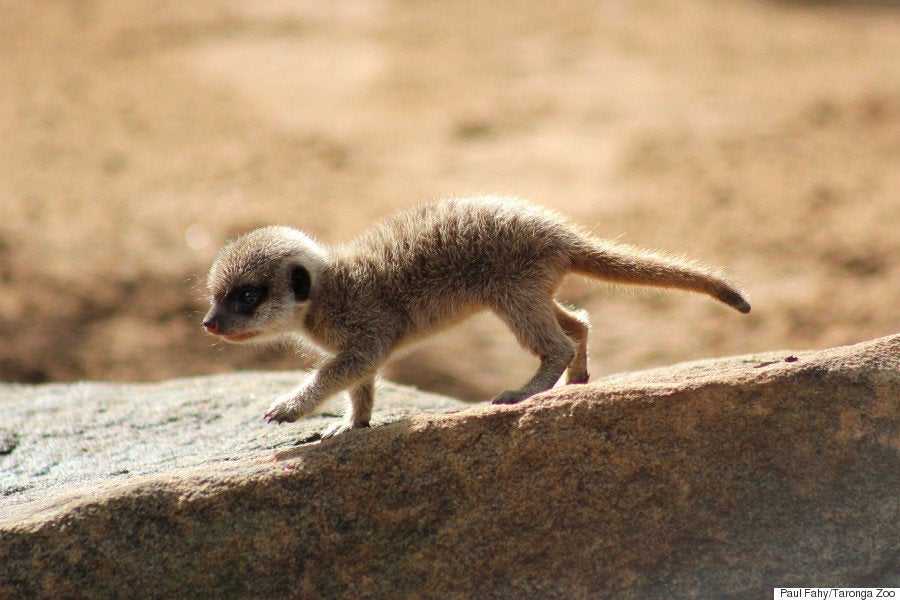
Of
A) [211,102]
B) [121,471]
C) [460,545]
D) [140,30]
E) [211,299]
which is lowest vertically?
[460,545]

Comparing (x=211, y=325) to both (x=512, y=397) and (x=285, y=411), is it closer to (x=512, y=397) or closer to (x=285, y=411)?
(x=285, y=411)

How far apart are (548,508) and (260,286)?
2328 millimetres

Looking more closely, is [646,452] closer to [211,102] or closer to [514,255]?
[514,255]

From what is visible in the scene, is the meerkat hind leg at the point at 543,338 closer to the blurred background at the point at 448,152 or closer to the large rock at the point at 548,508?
the large rock at the point at 548,508

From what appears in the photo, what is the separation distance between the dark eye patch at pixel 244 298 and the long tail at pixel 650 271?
6.16 feet

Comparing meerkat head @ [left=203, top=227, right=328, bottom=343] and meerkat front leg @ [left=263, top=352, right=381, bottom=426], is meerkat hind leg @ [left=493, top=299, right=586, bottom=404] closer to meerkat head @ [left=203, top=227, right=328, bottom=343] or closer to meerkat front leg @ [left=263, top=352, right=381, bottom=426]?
meerkat front leg @ [left=263, top=352, right=381, bottom=426]

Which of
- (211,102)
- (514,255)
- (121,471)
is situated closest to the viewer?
(121,471)

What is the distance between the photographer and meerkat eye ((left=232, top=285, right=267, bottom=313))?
5652 mm

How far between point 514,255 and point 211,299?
1827 mm

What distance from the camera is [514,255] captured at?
5.60 meters

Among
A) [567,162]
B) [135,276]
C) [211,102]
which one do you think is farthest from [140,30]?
[567,162]

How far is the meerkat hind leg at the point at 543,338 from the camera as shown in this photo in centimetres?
538

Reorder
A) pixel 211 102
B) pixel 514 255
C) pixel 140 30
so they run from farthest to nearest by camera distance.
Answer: pixel 140 30
pixel 211 102
pixel 514 255

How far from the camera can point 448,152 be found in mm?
13977
